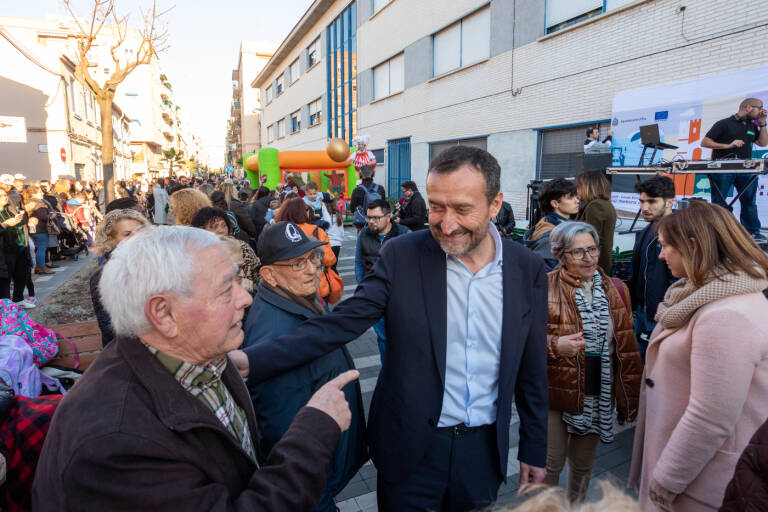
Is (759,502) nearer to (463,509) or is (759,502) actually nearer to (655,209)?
(463,509)

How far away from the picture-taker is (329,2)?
24734mm

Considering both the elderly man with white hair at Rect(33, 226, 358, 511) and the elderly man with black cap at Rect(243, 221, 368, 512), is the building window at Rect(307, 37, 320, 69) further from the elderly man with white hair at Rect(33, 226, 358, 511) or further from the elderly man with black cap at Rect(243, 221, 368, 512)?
the elderly man with white hair at Rect(33, 226, 358, 511)

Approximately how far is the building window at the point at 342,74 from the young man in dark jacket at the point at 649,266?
20626mm

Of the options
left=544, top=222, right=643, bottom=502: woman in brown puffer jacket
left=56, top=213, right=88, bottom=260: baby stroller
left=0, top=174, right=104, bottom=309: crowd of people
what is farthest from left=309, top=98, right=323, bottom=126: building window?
left=544, top=222, right=643, bottom=502: woman in brown puffer jacket

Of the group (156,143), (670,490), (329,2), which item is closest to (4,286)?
(670,490)

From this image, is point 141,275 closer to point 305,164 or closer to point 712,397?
point 712,397

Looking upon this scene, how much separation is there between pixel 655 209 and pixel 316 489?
3977mm

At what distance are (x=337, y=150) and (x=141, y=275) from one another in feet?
53.9

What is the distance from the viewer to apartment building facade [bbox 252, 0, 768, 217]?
8281mm

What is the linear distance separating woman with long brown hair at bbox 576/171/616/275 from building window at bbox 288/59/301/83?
1212 inches

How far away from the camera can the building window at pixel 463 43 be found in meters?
13.4

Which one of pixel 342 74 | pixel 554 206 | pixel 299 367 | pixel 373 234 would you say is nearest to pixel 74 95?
pixel 342 74

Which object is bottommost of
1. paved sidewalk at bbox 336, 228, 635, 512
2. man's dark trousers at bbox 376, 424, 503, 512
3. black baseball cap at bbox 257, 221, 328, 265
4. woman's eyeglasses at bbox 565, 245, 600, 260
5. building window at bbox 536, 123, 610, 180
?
paved sidewalk at bbox 336, 228, 635, 512

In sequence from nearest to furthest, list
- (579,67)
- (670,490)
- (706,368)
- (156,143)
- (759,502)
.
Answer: (759,502) → (706,368) → (670,490) → (579,67) → (156,143)
